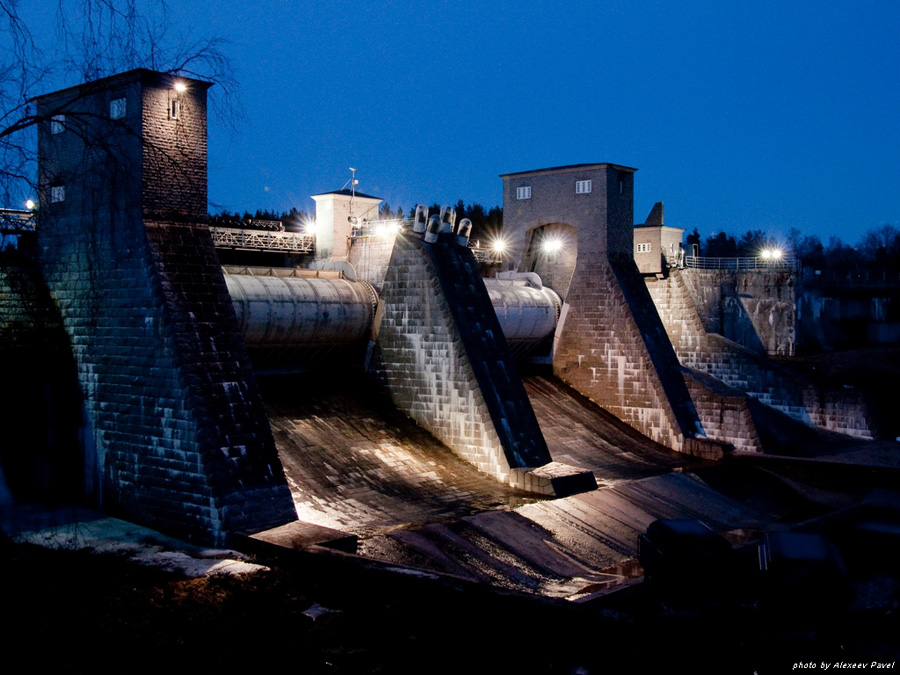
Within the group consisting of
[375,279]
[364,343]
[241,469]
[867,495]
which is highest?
[375,279]

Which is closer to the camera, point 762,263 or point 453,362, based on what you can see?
point 453,362

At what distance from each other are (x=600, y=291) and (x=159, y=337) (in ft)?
50.5

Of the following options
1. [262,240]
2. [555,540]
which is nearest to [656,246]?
[262,240]

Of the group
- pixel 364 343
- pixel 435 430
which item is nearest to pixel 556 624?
pixel 435 430

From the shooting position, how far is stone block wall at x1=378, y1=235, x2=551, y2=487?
64.0 ft

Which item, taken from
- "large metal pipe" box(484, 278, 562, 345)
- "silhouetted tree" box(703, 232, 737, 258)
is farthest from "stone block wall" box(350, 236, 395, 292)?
"silhouetted tree" box(703, 232, 737, 258)

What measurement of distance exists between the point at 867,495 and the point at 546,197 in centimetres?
1293

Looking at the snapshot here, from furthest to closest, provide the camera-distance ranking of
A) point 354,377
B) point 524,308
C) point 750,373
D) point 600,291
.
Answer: point 750,373, point 600,291, point 524,308, point 354,377

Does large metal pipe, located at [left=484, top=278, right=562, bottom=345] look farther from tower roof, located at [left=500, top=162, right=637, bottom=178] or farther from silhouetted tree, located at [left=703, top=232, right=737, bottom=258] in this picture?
silhouetted tree, located at [left=703, top=232, right=737, bottom=258]

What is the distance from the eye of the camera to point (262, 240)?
2252cm

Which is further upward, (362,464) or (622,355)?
(622,355)

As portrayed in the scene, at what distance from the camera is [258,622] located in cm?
1038

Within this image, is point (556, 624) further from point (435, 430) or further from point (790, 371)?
point (790, 371)

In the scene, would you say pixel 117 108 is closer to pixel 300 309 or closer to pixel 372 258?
pixel 300 309
